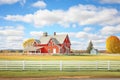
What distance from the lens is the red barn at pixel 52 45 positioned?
9606 cm

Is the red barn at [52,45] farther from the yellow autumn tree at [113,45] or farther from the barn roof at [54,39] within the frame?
the yellow autumn tree at [113,45]

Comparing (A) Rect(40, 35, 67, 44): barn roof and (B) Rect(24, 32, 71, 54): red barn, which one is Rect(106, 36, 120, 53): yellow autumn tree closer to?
(B) Rect(24, 32, 71, 54): red barn

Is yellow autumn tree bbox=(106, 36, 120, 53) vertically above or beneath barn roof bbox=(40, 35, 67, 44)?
beneath

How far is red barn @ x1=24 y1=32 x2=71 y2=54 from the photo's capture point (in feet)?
315

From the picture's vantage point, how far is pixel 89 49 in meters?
126

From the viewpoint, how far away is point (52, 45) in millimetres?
96812

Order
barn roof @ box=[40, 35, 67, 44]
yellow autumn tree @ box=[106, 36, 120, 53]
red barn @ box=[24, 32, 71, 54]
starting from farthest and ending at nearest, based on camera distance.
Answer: yellow autumn tree @ box=[106, 36, 120, 53] < barn roof @ box=[40, 35, 67, 44] < red barn @ box=[24, 32, 71, 54]

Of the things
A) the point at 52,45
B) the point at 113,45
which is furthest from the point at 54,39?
the point at 113,45

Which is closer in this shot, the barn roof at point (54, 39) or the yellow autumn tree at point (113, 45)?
the barn roof at point (54, 39)

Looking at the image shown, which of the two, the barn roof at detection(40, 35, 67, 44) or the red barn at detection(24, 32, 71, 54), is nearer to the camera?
the red barn at detection(24, 32, 71, 54)

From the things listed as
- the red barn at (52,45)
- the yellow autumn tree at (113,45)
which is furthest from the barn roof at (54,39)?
the yellow autumn tree at (113,45)

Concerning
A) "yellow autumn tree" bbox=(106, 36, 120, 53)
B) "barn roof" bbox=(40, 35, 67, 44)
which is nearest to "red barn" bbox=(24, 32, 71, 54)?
"barn roof" bbox=(40, 35, 67, 44)

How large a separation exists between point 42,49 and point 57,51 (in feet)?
20.4

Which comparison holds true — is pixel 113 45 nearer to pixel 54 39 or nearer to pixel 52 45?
pixel 54 39
